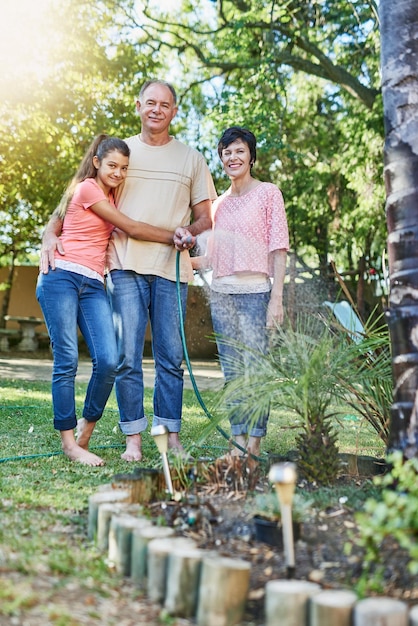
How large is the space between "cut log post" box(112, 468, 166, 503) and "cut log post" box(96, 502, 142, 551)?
0.21m

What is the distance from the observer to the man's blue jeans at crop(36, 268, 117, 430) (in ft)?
9.95

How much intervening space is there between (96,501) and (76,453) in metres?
1.11

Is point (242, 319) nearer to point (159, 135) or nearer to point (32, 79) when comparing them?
point (159, 135)

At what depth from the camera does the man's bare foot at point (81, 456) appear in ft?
9.76

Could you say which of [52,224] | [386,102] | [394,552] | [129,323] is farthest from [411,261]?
[52,224]

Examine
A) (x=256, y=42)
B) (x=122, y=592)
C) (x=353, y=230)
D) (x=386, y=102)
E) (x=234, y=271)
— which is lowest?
(x=122, y=592)

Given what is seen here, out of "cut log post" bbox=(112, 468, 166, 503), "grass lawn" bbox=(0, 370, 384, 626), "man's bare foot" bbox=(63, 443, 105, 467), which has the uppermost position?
"cut log post" bbox=(112, 468, 166, 503)

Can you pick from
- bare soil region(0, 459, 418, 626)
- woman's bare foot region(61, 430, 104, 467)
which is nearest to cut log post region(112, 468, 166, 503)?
bare soil region(0, 459, 418, 626)

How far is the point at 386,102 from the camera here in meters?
2.26

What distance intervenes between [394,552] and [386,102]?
4.55 feet

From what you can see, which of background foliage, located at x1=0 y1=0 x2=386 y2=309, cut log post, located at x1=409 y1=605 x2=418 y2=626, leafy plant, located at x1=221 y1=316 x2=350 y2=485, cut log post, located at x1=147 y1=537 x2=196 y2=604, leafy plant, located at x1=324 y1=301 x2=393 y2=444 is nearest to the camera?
cut log post, located at x1=409 y1=605 x2=418 y2=626

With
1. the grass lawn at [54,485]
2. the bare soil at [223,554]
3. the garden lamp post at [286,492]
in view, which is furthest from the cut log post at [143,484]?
the garden lamp post at [286,492]

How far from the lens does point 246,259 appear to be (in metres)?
3.00

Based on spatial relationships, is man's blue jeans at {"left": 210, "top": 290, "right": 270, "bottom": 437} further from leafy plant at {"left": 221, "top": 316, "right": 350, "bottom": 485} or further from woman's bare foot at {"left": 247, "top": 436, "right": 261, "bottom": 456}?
leafy plant at {"left": 221, "top": 316, "right": 350, "bottom": 485}
